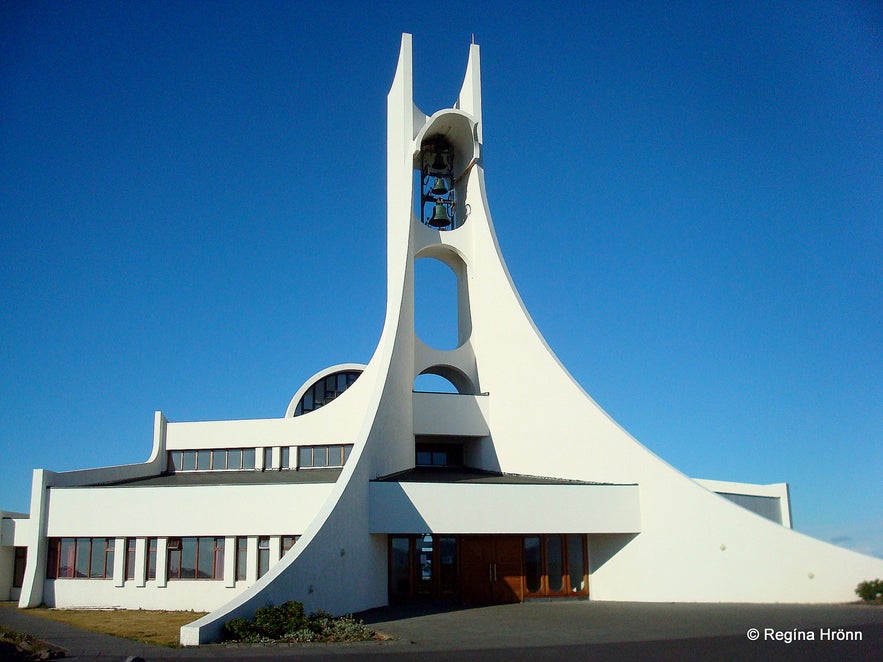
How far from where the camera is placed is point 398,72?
23891mm

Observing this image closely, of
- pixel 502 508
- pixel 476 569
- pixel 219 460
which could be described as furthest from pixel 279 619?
pixel 219 460

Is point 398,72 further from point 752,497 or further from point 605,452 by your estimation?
point 752,497

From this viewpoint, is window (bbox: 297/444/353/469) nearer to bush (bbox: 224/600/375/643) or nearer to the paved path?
the paved path

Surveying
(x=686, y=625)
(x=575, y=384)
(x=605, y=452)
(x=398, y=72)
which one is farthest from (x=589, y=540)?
(x=398, y=72)

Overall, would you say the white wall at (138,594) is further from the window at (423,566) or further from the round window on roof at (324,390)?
the round window on roof at (324,390)

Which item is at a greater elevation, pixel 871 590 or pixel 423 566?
pixel 423 566

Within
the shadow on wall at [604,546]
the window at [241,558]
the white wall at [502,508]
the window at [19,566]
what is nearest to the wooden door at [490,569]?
the white wall at [502,508]

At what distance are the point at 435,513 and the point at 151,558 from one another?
248 inches

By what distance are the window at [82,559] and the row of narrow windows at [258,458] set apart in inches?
222

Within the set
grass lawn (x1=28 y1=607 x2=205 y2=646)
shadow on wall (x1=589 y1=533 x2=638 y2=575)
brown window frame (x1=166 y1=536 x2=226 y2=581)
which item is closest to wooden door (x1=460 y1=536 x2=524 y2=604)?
shadow on wall (x1=589 y1=533 x2=638 y2=575)

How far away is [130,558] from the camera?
1744 cm

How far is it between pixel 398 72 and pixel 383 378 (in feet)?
35.6

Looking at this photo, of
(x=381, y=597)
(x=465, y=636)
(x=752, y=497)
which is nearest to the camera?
(x=465, y=636)

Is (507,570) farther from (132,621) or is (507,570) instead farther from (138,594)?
(138,594)
